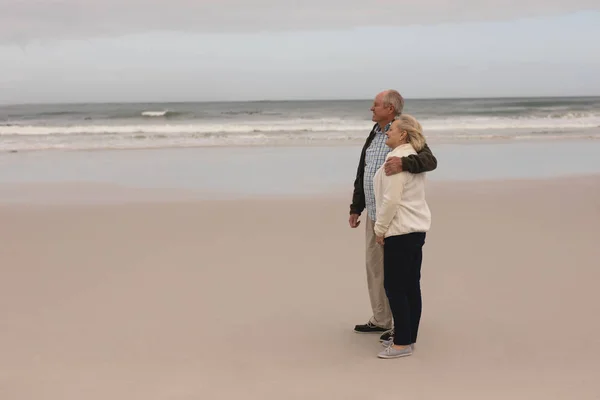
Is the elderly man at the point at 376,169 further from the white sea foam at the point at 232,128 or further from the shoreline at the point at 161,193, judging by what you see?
the white sea foam at the point at 232,128

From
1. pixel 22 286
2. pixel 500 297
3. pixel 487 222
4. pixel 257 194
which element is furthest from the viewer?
pixel 257 194

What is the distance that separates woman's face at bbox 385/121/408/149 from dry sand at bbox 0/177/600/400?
1185mm

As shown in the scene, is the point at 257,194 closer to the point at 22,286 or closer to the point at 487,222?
the point at 487,222

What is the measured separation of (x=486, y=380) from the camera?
292cm

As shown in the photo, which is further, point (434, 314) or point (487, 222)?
point (487, 222)

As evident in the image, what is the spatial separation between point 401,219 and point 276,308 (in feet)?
4.46

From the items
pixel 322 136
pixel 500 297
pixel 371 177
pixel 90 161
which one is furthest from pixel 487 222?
pixel 322 136

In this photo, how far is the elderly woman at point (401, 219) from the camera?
2.91 m

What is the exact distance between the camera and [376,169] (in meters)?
3.17

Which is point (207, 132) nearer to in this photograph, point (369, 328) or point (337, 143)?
point (337, 143)

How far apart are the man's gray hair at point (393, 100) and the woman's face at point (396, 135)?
16cm

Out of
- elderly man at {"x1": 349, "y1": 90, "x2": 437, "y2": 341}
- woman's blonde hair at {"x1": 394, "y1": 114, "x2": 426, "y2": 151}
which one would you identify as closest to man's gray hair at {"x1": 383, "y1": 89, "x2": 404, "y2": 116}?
elderly man at {"x1": 349, "y1": 90, "x2": 437, "y2": 341}

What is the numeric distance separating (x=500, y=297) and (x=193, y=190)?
500 cm

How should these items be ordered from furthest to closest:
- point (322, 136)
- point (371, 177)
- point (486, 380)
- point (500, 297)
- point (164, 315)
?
point (322, 136) → point (500, 297) → point (164, 315) → point (371, 177) → point (486, 380)
